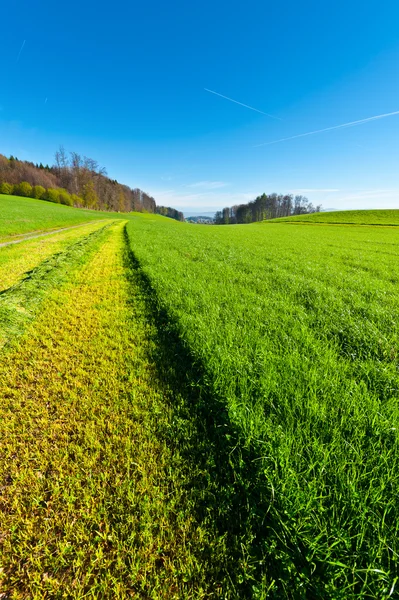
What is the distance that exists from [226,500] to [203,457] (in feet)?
1.38

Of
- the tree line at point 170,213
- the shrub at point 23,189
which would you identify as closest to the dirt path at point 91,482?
the shrub at point 23,189

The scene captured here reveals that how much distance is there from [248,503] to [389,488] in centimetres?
107

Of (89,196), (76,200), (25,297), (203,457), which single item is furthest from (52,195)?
(203,457)

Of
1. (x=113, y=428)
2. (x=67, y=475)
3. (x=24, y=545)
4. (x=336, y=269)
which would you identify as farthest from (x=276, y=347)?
(x=336, y=269)

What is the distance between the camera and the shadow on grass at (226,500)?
60.2 inches

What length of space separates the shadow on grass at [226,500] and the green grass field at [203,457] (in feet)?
0.04

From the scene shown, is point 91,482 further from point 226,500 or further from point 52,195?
point 52,195

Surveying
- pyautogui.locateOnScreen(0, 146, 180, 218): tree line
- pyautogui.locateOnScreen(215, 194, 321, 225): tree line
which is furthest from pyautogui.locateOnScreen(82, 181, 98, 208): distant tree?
pyautogui.locateOnScreen(215, 194, 321, 225): tree line

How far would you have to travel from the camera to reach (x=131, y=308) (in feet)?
19.2

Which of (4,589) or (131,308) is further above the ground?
(131,308)

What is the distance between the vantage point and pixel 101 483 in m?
2.11

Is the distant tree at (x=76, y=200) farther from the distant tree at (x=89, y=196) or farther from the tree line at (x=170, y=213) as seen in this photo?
the tree line at (x=170, y=213)

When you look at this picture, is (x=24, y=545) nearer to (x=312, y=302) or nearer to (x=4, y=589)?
(x=4, y=589)

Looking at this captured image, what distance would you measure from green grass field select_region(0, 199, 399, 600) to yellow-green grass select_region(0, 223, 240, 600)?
0.04ft
